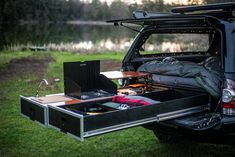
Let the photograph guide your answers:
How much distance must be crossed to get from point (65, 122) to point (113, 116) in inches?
19.1

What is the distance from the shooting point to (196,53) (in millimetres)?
6742

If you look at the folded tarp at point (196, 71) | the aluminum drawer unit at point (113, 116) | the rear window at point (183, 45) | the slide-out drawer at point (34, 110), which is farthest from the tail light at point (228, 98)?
the rear window at point (183, 45)

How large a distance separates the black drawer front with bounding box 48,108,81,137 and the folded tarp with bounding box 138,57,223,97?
6.05 feet

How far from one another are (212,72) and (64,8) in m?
94.9

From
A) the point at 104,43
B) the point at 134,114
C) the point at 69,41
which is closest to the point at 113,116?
the point at 134,114

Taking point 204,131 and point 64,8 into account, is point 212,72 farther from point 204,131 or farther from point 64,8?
point 64,8

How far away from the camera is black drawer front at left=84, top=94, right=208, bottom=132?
11.6ft

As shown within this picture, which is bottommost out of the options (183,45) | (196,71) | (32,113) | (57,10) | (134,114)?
(183,45)

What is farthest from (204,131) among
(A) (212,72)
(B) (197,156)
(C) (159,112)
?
(B) (197,156)

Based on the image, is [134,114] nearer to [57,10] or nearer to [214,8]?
[214,8]

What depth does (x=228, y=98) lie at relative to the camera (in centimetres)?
423

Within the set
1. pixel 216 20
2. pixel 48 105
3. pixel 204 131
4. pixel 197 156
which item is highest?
pixel 216 20

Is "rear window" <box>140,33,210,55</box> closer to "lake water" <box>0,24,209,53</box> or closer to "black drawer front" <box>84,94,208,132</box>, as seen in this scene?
"lake water" <box>0,24,209,53</box>

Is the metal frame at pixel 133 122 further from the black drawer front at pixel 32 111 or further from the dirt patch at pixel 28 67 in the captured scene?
the dirt patch at pixel 28 67
